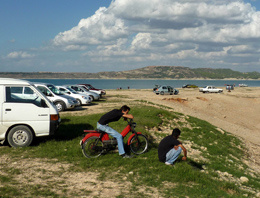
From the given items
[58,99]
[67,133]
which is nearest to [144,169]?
[67,133]

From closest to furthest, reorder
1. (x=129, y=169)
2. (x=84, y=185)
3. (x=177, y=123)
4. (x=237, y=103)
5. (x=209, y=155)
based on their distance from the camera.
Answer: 1. (x=84, y=185)
2. (x=129, y=169)
3. (x=209, y=155)
4. (x=177, y=123)
5. (x=237, y=103)

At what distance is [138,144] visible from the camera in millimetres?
9438

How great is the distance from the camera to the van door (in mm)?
9281

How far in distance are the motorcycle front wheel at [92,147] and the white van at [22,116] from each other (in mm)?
1739

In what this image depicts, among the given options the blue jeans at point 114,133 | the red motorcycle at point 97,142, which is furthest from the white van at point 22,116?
the blue jeans at point 114,133

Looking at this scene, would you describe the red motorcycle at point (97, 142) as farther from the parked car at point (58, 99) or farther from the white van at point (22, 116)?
the parked car at point (58, 99)

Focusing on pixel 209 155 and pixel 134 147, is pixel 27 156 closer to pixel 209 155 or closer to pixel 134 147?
pixel 134 147

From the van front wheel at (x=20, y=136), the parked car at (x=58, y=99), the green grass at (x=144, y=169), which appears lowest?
the green grass at (x=144, y=169)

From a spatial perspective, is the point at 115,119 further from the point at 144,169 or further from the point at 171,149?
the point at 171,149

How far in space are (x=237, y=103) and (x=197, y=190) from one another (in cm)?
3566

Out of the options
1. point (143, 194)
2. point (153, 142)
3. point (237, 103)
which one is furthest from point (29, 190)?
point (237, 103)

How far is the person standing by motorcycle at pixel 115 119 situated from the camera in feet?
27.5

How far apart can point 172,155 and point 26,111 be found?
5.22 meters

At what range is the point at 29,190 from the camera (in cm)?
620
